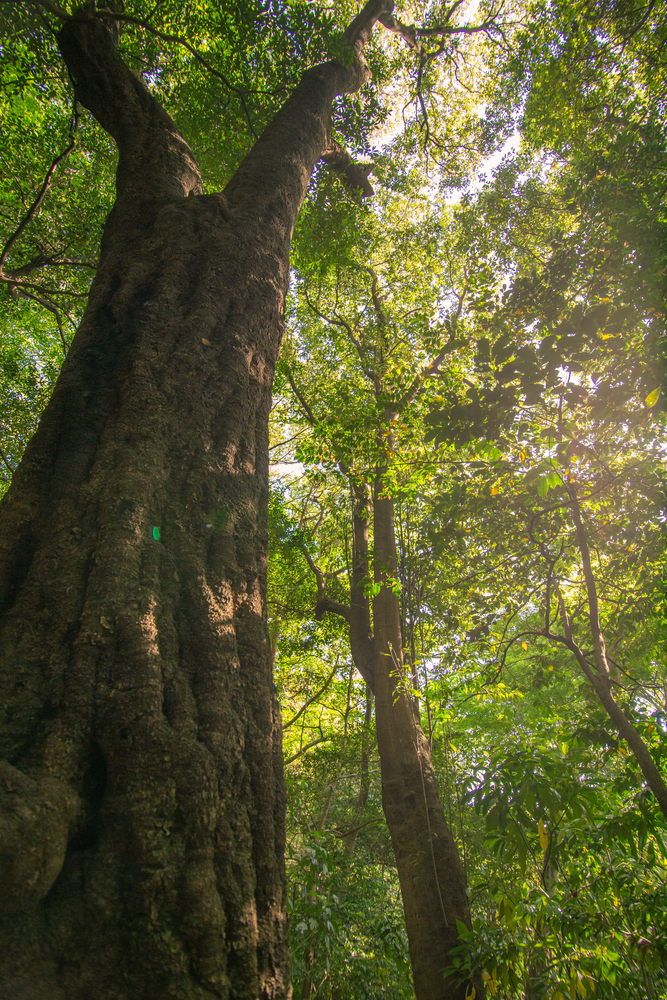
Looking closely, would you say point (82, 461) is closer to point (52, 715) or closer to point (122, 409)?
point (122, 409)

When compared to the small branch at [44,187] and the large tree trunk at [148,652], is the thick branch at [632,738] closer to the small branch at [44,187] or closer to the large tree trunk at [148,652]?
the large tree trunk at [148,652]

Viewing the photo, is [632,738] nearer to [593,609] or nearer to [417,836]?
[593,609]

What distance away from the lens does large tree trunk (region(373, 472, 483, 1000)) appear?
338 centimetres

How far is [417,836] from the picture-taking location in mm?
3924

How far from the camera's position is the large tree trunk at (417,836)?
338 centimetres

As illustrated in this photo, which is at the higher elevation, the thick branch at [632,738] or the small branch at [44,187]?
the small branch at [44,187]

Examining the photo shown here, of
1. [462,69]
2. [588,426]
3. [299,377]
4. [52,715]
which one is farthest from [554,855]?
[462,69]

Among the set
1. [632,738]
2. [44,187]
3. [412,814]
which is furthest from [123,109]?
[412,814]

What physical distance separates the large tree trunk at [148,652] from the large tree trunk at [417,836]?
8.37 feet

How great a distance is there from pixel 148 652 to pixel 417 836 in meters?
3.74

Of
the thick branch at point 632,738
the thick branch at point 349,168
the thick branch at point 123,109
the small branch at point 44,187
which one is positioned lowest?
the thick branch at point 632,738

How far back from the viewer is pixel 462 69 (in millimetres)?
8484

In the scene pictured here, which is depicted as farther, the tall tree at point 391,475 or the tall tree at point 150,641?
the tall tree at point 391,475

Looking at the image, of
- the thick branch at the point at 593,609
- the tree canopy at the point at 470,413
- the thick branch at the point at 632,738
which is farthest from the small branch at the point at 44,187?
the thick branch at the point at 632,738
